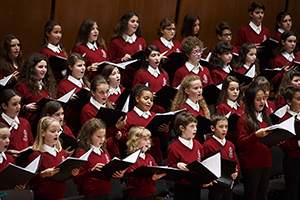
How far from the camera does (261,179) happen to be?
338cm

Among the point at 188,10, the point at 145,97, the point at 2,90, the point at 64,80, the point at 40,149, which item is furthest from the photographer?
the point at 188,10

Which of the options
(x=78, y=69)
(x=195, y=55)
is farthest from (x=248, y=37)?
(x=78, y=69)

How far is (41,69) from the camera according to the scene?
356 centimetres

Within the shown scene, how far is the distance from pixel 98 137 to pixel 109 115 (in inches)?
6.9

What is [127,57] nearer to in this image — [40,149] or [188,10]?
[40,149]

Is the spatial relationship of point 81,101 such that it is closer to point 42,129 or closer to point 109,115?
point 109,115

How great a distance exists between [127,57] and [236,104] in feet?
3.78

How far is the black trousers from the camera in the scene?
333 cm

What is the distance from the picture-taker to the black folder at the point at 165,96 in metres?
3.55

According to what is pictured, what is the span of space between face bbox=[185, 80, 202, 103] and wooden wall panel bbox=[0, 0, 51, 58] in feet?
7.06

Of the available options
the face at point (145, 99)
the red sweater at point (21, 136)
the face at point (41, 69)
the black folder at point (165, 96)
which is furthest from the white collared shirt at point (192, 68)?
the red sweater at point (21, 136)

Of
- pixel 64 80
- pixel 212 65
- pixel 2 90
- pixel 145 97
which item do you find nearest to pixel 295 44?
pixel 212 65

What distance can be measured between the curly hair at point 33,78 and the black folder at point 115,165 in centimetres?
103

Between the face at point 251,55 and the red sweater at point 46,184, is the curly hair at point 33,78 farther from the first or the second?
the face at point 251,55
